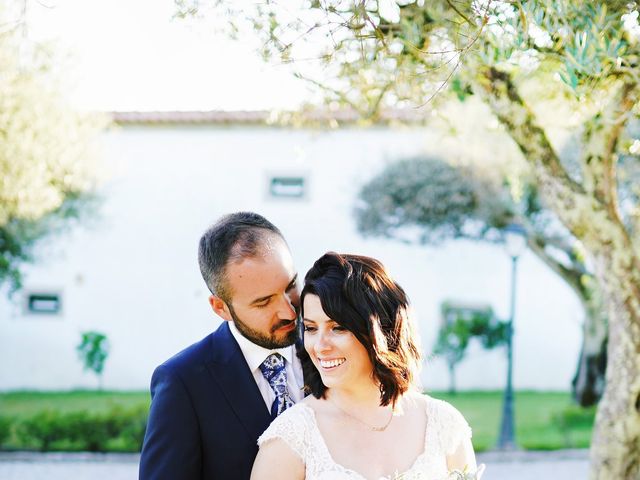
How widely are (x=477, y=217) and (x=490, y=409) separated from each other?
3.35 meters

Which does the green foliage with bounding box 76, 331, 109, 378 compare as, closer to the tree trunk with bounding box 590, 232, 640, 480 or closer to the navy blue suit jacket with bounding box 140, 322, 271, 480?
the tree trunk with bounding box 590, 232, 640, 480

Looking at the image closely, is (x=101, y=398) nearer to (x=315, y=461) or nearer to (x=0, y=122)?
(x=0, y=122)

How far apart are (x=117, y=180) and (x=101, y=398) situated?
408 cm

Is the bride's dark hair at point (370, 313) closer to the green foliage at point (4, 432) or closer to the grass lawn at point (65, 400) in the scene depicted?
the green foliage at point (4, 432)

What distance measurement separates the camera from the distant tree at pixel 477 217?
550 inches

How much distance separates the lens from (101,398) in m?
15.6

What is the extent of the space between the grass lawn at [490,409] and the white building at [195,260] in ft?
1.23

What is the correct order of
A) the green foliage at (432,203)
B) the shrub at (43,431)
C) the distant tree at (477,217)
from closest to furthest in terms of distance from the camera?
the shrub at (43,431)
the distant tree at (477,217)
the green foliage at (432,203)

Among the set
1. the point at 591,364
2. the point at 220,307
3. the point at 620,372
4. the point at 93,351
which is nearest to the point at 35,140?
the point at 93,351

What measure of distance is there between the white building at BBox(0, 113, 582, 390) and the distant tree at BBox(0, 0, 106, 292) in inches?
87.4

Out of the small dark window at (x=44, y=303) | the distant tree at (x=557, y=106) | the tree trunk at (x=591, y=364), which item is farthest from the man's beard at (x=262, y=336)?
the small dark window at (x=44, y=303)

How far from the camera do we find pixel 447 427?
2.82m

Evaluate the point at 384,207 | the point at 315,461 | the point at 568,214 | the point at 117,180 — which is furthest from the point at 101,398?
the point at 315,461

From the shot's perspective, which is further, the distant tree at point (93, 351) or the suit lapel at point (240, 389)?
the distant tree at point (93, 351)
